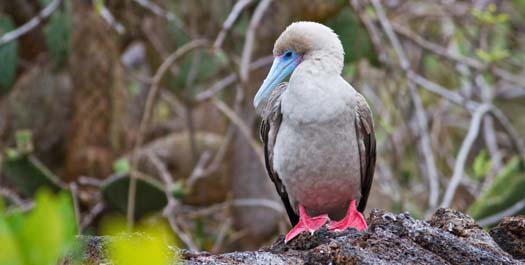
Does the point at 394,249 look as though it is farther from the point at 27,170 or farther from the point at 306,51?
the point at 27,170

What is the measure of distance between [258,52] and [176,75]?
3.34 ft

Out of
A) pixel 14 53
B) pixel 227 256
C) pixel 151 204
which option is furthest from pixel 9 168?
pixel 227 256

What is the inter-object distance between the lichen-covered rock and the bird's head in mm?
1373

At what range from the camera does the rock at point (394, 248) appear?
2484 mm

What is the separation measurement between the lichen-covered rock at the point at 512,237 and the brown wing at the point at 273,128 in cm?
159

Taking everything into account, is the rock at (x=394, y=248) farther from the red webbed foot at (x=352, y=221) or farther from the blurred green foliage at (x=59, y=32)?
the blurred green foliage at (x=59, y=32)

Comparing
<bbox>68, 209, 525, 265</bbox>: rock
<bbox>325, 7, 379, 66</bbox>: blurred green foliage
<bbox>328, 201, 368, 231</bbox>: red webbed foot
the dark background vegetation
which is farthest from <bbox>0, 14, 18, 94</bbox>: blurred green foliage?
<bbox>68, 209, 525, 265</bbox>: rock

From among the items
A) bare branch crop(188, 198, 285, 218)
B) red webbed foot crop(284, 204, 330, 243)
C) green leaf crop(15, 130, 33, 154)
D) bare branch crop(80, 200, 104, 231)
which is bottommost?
red webbed foot crop(284, 204, 330, 243)

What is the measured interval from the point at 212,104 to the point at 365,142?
168 inches

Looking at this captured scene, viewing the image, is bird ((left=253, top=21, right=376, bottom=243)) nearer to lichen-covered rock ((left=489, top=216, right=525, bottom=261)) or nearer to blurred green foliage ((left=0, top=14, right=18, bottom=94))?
lichen-covered rock ((left=489, top=216, right=525, bottom=261))

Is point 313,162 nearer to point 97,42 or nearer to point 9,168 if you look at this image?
point 9,168

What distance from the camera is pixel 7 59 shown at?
7.61 meters

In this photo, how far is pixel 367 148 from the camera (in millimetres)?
4418

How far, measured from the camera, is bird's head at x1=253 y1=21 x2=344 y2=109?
412 cm
